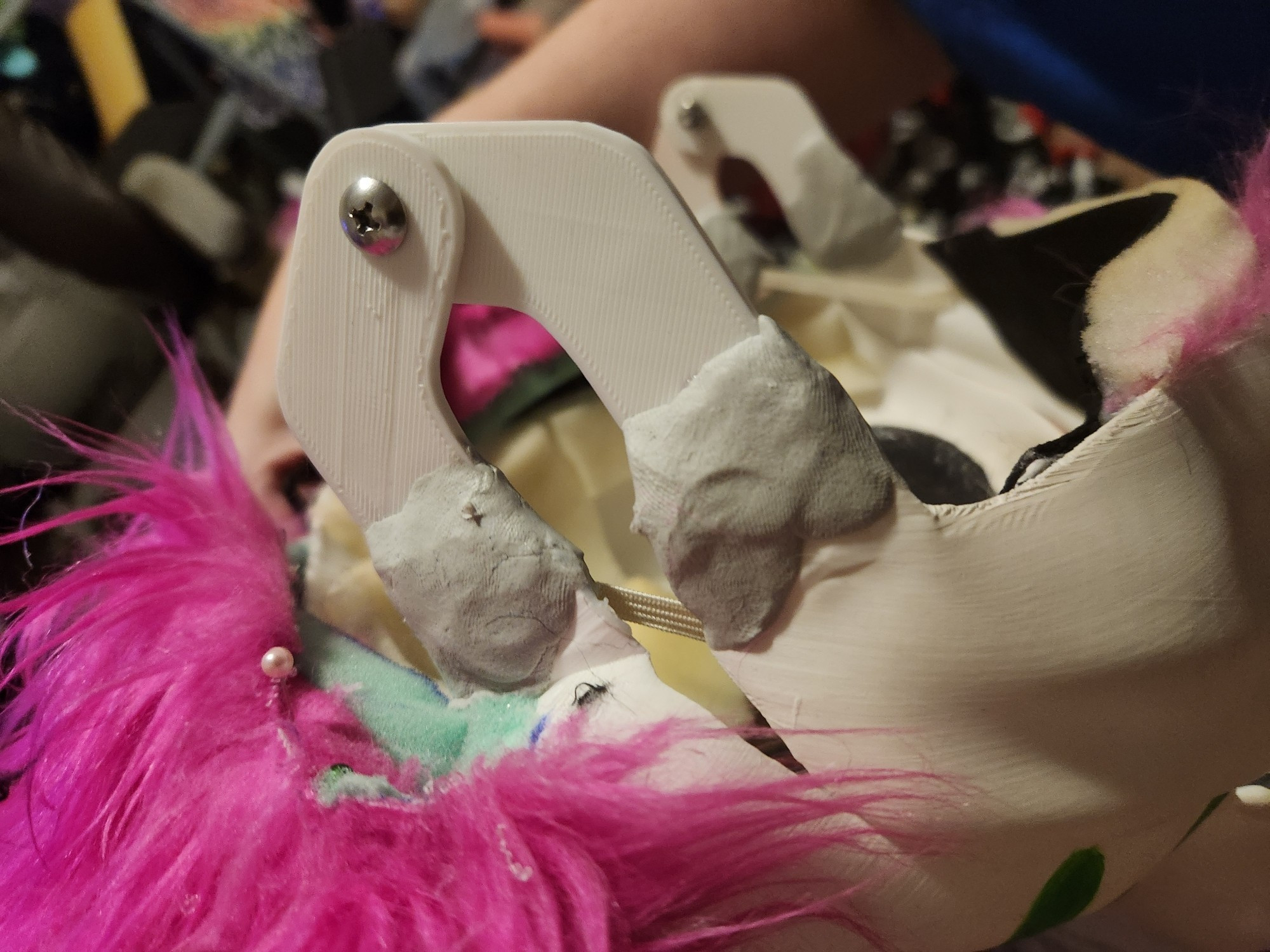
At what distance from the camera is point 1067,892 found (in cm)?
33

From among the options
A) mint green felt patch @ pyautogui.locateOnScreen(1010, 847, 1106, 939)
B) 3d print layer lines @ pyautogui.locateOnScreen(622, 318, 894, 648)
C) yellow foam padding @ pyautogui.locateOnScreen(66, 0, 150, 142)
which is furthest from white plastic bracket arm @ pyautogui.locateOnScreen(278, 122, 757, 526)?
yellow foam padding @ pyautogui.locateOnScreen(66, 0, 150, 142)

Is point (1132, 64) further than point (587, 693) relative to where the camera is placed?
Yes

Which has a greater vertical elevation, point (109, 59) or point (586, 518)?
point (109, 59)

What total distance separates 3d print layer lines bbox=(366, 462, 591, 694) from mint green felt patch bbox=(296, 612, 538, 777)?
1 centimetres

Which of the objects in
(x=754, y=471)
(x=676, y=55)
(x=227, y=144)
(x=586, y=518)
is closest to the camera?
(x=754, y=471)

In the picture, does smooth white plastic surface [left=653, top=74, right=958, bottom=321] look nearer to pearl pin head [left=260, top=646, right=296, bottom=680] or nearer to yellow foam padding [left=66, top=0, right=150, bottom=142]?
pearl pin head [left=260, top=646, right=296, bottom=680]

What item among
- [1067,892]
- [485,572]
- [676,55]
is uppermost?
[676,55]

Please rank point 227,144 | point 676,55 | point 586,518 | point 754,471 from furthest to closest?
point 227,144 < point 676,55 < point 586,518 < point 754,471

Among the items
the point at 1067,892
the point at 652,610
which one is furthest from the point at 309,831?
the point at 1067,892

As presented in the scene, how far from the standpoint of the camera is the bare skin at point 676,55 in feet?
1.99

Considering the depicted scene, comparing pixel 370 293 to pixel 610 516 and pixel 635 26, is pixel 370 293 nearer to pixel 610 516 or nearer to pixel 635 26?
pixel 610 516

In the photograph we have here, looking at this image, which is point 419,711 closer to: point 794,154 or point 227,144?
point 794,154

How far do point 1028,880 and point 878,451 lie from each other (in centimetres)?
17

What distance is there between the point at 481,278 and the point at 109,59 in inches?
33.2
